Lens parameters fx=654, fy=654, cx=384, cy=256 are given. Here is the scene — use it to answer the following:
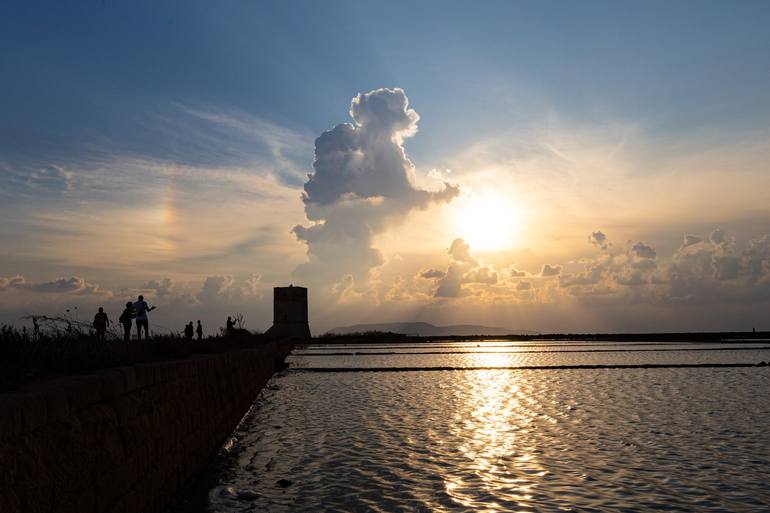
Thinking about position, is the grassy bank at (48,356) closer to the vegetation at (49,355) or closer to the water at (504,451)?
the vegetation at (49,355)

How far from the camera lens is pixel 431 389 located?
2194cm

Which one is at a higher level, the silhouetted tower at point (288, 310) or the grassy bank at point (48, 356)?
the silhouetted tower at point (288, 310)

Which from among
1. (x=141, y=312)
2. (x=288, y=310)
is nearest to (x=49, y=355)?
(x=141, y=312)

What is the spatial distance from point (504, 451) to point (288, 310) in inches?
2489

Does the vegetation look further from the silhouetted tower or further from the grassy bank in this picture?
the silhouetted tower

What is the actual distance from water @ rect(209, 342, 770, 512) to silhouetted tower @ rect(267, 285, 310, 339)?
51.2 metres

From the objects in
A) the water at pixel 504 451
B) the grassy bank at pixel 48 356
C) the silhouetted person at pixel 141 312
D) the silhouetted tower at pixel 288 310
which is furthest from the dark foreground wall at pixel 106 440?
the silhouetted tower at pixel 288 310

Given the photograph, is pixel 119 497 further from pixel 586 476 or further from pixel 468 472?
pixel 586 476

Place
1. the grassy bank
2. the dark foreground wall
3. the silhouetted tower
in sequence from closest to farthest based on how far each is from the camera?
the dark foreground wall → the grassy bank → the silhouetted tower

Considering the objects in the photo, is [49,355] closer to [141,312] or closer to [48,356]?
[48,356]

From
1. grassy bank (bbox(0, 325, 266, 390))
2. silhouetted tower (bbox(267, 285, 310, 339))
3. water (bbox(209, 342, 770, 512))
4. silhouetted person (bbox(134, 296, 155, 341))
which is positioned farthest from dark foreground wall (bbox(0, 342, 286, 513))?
silhouetted tower (bbox(267, 285, 310, 339))

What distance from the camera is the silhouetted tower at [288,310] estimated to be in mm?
72312

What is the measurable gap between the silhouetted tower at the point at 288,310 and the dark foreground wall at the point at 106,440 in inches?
2399

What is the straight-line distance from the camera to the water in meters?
8.38
